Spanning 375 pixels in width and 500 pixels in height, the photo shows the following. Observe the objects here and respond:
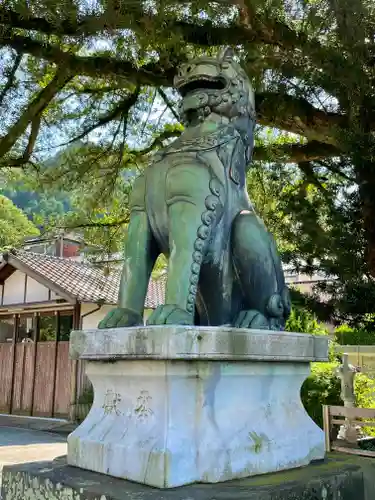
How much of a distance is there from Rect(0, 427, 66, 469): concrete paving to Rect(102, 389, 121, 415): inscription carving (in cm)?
559

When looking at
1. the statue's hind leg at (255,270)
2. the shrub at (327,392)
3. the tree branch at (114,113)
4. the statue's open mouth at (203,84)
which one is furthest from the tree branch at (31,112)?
the shrub at (327,392)

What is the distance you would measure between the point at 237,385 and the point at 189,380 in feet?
0.67

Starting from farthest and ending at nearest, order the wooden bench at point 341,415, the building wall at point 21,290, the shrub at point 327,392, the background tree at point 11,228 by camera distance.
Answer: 1. the building wall at point 21,290
2. the background tree at point 11,228
3. the shrub at point 327,392
4. the wooden bench at point 341,415

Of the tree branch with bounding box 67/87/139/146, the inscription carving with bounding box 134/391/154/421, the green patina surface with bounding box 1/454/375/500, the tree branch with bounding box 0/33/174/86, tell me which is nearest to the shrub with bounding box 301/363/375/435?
the tree branch with bounding box 67/87/139/146

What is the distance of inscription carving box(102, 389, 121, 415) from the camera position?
1770mm

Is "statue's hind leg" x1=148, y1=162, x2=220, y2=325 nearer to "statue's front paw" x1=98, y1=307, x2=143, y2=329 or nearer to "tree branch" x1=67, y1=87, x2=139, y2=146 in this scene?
"statue's front paw" x1=98, y1=307, x2=143, y2=329

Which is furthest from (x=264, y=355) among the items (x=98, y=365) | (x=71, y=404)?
(x=71, y=404)

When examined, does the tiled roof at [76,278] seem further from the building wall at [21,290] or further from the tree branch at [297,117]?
the tree branch at [297,117]

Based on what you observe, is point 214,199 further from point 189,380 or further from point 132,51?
point 132,51

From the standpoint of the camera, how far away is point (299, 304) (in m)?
4.64

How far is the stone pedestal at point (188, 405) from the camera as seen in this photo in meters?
1.55

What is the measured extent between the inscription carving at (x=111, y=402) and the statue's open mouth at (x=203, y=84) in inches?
49.6

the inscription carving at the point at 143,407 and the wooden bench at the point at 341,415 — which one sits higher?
the inscription carving at the point at 143,407

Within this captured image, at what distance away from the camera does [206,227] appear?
Answer: 1.86 metres
